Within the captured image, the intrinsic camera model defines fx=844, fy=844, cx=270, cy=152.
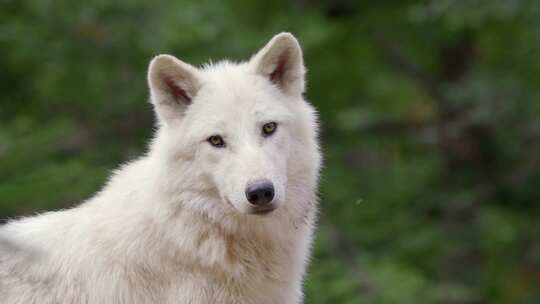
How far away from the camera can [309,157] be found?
Result: 16.3 feet

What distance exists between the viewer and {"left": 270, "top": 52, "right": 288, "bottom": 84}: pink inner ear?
5.07 m

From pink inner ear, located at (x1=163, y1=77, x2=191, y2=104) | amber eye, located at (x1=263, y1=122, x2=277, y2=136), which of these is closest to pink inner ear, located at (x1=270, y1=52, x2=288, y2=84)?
amber eye, located at (x1=263, y1=122, x2=277, y2=136)

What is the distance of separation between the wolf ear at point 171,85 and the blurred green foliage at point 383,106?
401cm

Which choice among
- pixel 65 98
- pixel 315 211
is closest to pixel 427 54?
pixel 65 98

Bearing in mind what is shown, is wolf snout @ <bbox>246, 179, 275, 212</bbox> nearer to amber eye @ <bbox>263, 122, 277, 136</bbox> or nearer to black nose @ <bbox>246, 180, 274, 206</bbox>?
black nose @ <bbox>246, 180, 274, 206</bbox>

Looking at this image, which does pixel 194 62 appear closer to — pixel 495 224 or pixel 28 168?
pixel 495 224

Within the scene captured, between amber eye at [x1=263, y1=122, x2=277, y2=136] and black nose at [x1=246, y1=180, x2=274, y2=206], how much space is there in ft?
1.57

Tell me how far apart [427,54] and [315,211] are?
424 inches

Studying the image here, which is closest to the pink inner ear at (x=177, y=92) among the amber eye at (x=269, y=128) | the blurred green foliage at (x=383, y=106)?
the amber eye at (x=269, y=128)

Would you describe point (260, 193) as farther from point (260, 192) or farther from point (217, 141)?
point (217, 141)

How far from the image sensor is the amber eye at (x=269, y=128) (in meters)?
4.72

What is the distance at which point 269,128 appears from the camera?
187 inches

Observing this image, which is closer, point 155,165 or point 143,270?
point 143,270

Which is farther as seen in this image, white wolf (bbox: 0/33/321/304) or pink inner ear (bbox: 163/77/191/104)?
pink inner ear (bbox: 163/77/191/104)
